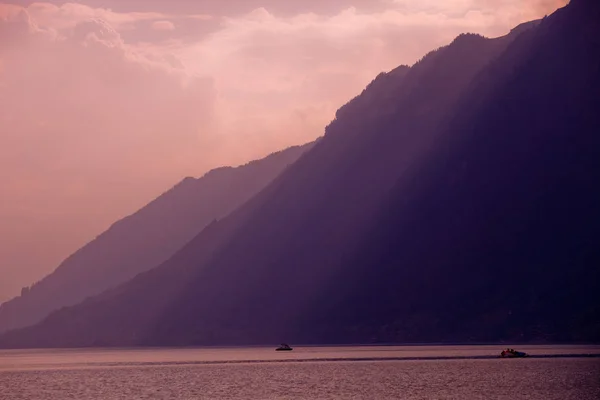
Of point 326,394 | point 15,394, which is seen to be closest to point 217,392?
point 326,394

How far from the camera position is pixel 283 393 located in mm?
177875

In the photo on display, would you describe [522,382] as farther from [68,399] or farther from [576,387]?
[68,399]

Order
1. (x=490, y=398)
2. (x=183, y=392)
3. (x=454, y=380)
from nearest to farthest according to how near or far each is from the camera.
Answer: (x=490, y=398), (x=183, y=392), (x=454, y=380)

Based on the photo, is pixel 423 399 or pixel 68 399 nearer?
pixel 423 399

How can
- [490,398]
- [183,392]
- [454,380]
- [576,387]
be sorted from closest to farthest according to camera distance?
[490,398]
[576,387]
[183,392]
[454,380]

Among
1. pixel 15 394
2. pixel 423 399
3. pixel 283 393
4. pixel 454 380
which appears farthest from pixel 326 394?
pixel 15 394

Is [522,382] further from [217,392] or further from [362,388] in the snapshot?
[217,392]

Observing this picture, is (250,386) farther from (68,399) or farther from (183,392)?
(68,399)

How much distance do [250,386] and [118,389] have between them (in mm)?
24074

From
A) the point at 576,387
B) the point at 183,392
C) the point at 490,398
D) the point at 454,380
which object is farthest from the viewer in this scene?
the point at 454,380

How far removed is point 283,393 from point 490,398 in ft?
117

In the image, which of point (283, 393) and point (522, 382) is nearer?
point (283, 393)

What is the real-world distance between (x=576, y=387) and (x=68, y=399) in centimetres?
8221

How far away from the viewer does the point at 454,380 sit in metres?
198
